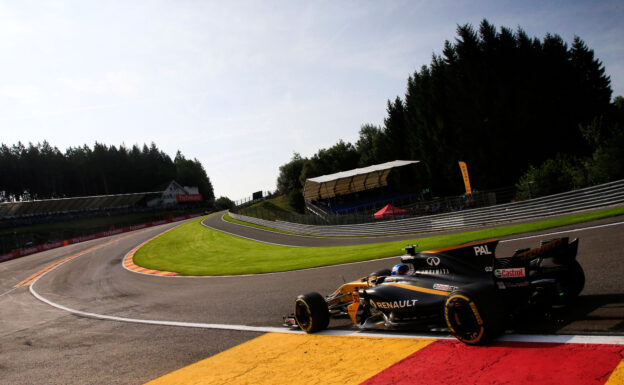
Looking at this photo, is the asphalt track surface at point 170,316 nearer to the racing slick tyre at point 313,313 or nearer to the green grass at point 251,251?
the racing slick tyre at point 313,313

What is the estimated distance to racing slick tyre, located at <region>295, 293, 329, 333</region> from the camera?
6.60 metres

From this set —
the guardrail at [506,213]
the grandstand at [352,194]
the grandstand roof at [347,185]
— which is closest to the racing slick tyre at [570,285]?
the guardrail at [506,213]

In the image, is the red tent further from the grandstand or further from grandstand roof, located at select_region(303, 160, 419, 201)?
grandstand roof, located at select_region(303, 160, 419, 201)

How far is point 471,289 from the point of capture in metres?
4.49

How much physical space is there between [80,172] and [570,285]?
119 metres

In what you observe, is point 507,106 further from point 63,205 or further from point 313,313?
point 63,205

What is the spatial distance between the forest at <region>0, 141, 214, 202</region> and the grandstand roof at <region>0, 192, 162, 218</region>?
20.4 metres

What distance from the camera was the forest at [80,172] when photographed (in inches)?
3686

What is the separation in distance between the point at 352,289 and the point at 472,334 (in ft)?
8.40

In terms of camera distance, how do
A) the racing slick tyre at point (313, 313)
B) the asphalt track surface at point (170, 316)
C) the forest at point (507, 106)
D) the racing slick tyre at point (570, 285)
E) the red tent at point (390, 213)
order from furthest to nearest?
the forest at point (507, 106) < the red tent at point (390, 213) < the racing slick tyre at point (313, 313) < the asphalt track surface at point (170, 316) < the racing slick tyre at point (570, 285)

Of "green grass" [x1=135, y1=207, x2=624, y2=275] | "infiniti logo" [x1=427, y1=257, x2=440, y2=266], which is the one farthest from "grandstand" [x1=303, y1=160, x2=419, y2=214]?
"infiniti logo" [x1=427, y1=257, x2=440, y2=266]

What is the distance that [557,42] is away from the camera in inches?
1718

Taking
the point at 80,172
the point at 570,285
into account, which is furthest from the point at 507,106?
the point at 80,172

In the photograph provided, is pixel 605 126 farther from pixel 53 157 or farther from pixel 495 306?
pixel 53 157
